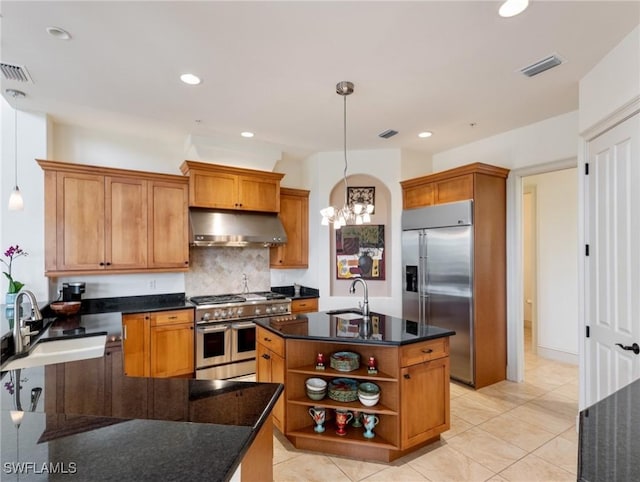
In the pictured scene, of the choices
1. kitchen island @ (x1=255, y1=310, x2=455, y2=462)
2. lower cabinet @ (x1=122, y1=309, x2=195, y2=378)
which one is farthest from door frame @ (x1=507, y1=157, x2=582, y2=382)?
lower cabinet @ (x1=122, y1=309, x2=195, y2=378)

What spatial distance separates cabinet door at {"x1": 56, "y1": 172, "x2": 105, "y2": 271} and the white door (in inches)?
183

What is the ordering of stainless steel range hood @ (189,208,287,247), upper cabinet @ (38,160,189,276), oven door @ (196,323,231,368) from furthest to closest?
stainless steel range hood @ (189,208,287,247), oven door @ (196,323,231,368), upper cabinet @ (38,160,189,276)

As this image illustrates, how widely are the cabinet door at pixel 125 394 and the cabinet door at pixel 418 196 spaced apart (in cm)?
373

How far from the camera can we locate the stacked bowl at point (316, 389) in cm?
256

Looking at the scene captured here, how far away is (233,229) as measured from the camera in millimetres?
4246

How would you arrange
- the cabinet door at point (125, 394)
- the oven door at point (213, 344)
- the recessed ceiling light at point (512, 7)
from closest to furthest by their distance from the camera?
1. the cabinet door at point (125, 394)
2. the recessed ceiling light at point (512, 7)
3. the oven door at point (213, 344)

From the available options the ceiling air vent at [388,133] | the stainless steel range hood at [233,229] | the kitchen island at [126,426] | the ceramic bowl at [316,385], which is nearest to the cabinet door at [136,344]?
the stainless steel range hood at [233,229]

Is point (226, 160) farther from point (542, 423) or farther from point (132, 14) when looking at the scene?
point (542, 423)

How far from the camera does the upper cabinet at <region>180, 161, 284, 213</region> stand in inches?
161

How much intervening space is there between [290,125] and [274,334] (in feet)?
7.75

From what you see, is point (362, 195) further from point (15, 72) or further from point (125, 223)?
point (15, 72)

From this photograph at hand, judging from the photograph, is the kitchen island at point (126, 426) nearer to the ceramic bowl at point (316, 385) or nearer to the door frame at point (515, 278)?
the ceramic bowl at point (316, 385)

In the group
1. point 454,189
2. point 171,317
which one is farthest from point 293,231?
point 454,189

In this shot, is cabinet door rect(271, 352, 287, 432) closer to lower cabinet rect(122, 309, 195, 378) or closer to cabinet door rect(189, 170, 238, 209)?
lower cabinet rect(122, 309, 195, 378)
